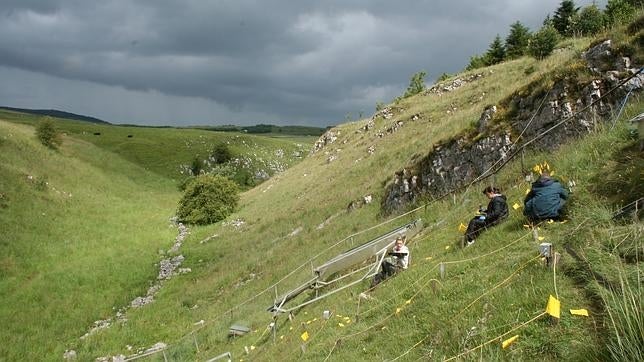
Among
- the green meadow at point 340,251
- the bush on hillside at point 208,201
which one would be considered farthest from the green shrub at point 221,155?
the bush on hillside at point 208,201

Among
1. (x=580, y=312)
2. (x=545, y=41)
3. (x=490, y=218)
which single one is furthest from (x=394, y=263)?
(x=545, y=41)

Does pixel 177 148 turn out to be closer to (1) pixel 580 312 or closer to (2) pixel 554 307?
(2) pixel 554 307

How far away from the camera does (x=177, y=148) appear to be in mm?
118875

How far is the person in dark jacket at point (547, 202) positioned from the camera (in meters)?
10.3

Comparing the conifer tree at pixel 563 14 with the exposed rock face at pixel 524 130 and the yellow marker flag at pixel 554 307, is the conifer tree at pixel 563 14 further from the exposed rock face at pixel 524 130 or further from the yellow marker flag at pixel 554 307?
the yellow marker flag at pixel 554 307

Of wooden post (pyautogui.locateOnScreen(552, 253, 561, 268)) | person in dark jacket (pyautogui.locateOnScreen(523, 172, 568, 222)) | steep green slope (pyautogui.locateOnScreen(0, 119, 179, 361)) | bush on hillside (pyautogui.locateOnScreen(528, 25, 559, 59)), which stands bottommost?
steep green slope (pyautogui.locateOnScreen(0, 119, 179, 361))

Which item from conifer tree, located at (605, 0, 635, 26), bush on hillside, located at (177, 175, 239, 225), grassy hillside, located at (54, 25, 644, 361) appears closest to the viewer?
grassy hillside, located at (54, 25, 644, 361)

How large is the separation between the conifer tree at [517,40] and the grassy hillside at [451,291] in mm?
33996

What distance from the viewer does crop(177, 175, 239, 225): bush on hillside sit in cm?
4953

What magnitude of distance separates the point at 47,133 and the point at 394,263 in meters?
71.5

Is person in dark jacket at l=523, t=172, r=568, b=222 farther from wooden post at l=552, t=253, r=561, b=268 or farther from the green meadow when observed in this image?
wooden post at l=552, t=253, r=561, b=268

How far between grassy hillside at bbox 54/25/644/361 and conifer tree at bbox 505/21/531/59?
3400cm

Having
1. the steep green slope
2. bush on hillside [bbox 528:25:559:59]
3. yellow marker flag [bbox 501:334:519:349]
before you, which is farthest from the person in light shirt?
bush on hillside [bbox 528:25:559:59]

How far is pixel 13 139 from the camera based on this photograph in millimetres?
61562
